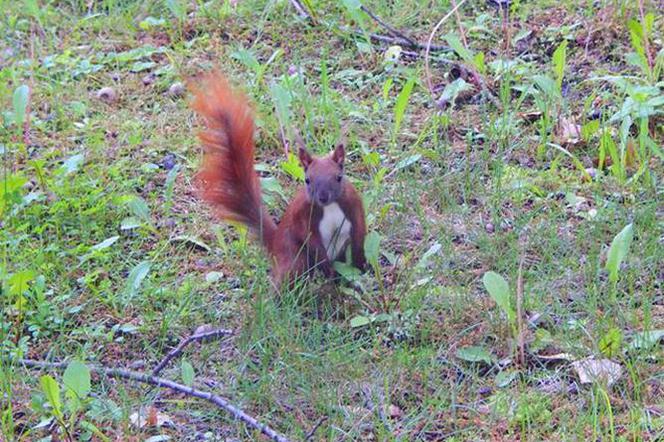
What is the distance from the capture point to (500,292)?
296cm

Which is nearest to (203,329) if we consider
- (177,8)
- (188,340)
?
(188,340)

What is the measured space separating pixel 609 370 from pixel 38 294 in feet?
5.47

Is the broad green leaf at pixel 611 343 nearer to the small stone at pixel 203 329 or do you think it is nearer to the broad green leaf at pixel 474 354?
the broad green leaf at pixel 474 354

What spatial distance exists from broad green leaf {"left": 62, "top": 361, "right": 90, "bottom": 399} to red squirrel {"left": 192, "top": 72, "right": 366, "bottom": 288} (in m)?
0.73

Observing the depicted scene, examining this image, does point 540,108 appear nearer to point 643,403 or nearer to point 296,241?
point 296,241

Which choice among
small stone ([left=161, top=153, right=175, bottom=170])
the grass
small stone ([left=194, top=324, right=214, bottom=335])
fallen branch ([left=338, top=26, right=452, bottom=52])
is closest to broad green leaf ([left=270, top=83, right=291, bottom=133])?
the grass

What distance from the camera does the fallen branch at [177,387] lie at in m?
2.75

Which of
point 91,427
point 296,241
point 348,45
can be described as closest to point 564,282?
point 296,241

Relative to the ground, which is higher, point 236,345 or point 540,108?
point 540,108

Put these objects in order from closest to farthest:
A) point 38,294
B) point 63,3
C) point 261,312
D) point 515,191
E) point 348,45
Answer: point 261,312 < point 38,294 < point 515,191 < point 348,45 < point 63,3

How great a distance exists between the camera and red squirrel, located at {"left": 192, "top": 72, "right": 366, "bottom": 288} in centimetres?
336

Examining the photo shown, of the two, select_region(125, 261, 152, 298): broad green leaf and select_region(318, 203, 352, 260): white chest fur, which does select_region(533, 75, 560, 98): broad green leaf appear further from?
select_region(125, 261, 152, 298): broad green leaf

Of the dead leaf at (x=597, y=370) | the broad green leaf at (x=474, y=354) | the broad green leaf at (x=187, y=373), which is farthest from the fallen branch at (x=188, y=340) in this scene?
the dead leaf at (x=597, y=370)

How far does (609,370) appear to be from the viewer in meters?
2.82
